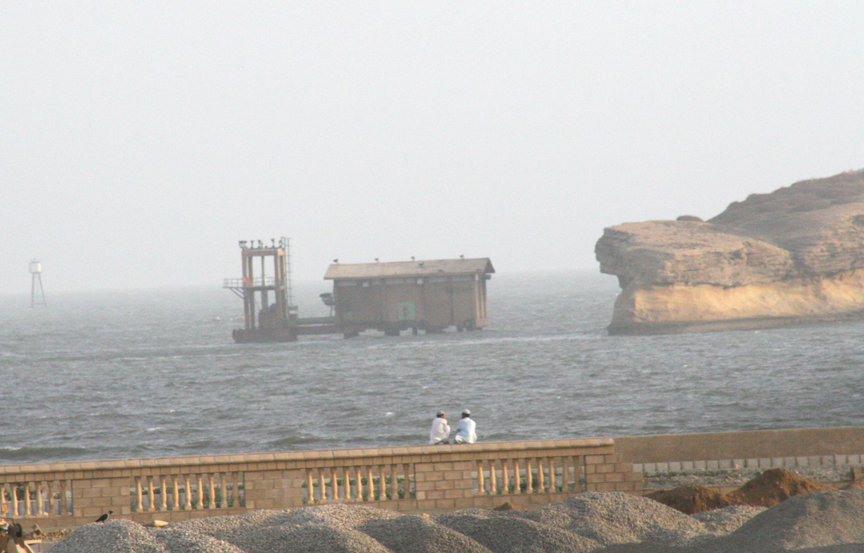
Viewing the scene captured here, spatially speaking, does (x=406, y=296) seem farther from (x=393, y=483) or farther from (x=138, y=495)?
(x=138, y=495)

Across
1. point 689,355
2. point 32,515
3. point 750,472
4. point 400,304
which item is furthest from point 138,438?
point 400,304

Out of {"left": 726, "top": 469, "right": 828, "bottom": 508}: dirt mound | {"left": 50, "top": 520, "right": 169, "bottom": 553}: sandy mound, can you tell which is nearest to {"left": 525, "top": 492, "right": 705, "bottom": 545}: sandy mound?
{"left": 726, "top": 469, "right": 828, "bottom": 508}: dirt mound

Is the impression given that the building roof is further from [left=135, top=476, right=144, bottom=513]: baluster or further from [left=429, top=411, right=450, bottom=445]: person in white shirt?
[left=135, top=476, right=144, bottom=513]: baluster

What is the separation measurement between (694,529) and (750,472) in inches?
138

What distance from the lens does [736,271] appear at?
9300cm

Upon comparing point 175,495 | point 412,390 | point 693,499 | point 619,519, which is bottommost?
point 412,390

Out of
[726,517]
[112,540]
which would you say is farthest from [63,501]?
[726,517]

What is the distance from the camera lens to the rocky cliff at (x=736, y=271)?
3509 inches

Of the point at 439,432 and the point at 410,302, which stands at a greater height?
the point at 410,302

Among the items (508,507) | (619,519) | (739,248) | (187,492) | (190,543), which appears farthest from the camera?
(739,248)

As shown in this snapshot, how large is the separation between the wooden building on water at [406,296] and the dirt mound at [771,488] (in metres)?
79.4

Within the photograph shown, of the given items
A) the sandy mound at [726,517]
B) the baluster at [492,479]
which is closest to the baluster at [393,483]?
the baluster at [492,479]

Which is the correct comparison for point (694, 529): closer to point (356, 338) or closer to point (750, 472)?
point (750, 472)

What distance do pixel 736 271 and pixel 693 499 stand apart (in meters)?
85.8
